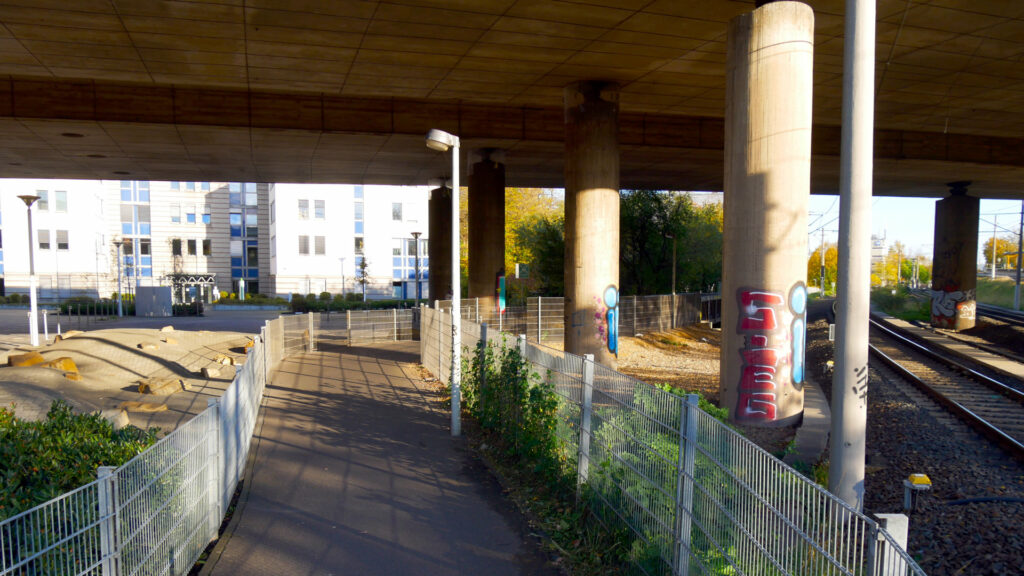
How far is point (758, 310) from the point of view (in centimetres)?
1105

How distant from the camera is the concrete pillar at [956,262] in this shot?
35750mm

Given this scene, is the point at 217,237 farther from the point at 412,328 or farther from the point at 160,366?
the point at 160,366

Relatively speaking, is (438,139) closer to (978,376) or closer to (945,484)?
(945,484)

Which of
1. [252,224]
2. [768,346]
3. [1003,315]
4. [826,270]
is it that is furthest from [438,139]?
[826,270]

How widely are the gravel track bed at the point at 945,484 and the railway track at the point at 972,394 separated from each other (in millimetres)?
214

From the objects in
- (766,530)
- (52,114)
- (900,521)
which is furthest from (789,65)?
(52,114)

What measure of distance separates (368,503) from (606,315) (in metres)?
10.6

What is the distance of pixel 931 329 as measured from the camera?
117 feet

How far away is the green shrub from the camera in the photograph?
16.5 feet

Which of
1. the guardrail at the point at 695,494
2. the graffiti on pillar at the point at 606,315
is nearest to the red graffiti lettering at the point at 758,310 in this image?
the guardrail at the point at 695,494

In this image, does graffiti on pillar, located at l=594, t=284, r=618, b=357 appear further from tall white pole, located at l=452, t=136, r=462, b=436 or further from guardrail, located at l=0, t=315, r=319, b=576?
guardrail, located at l=0, t=315, r=319, b=576

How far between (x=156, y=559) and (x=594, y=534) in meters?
3.56

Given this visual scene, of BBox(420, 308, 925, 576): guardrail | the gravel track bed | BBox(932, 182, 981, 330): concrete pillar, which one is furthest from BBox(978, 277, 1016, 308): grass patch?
BBox(420, 308, 925, 576): guardrail

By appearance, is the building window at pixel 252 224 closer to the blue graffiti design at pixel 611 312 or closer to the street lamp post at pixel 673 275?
the street lamp post at pixel 673 275
